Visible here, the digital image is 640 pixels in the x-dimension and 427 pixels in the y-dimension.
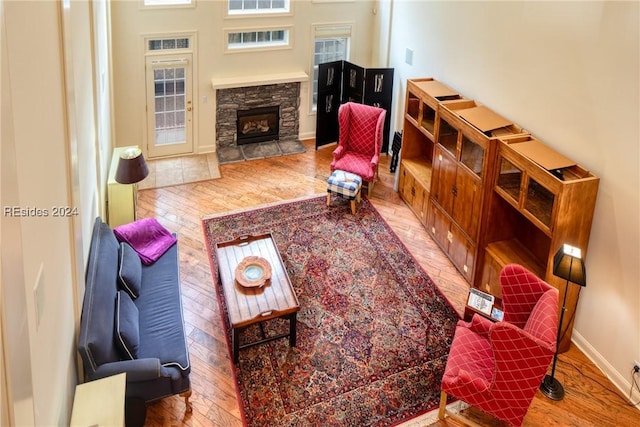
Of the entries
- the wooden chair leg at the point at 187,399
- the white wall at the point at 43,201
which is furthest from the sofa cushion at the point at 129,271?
the wooden chair leg at the point at 187,399

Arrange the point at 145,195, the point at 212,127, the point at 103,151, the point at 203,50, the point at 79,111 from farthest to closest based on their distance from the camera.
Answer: the point at 212,127, the point at 203,50, the point at 145,195, the point at 103,151, the point at 79,111

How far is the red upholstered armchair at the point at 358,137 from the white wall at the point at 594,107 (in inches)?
83.7

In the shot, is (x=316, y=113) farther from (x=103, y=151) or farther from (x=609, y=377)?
(x=609, y=377)

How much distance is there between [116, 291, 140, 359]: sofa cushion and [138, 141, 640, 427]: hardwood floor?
61 cm

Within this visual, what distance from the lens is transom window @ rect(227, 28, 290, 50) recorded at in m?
9.52

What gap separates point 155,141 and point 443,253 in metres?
5.07

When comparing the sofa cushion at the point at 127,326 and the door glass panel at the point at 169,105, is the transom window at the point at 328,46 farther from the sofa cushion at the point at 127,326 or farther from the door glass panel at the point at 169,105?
the sofa cushion at the point at 127,326

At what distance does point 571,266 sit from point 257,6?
675 centimetres

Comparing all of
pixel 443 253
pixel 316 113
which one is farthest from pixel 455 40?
pixel 316 113

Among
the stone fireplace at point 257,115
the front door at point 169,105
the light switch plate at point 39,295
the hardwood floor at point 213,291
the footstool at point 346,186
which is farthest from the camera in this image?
the stone fireplace at point 257,115

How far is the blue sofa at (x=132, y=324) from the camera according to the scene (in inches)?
175

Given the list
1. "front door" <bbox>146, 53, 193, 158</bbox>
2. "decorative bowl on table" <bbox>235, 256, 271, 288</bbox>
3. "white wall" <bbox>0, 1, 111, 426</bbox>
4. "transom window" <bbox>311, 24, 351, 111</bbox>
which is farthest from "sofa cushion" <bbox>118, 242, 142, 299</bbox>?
"transom window" <bbox>311, 24, 351, 111</bbox>

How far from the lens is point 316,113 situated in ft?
34.5

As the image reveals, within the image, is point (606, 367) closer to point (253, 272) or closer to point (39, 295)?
A: point (253, 272)
